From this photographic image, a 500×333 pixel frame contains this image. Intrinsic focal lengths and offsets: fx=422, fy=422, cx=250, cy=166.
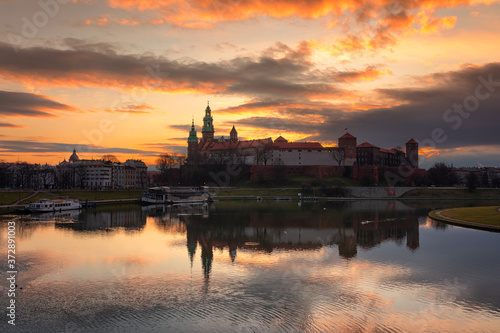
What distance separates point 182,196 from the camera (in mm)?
89188

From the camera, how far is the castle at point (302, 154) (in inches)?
5069

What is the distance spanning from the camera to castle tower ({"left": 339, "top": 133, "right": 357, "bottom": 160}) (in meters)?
130

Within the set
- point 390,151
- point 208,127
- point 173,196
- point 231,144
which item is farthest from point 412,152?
point 173,196

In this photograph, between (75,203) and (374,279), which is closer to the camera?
(374,279)

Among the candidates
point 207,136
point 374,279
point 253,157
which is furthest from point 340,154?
point 374,279

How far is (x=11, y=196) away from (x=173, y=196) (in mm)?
30752

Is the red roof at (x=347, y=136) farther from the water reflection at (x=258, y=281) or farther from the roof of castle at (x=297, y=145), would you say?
the water reflection at (x=258, y=281)

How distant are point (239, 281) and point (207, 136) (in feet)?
473

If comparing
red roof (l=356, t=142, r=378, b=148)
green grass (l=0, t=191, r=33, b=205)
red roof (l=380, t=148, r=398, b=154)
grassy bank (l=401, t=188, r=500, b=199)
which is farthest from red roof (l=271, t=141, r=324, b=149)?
green grass (l=0, t=191, r=33, b=205)

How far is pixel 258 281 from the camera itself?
20.4 m

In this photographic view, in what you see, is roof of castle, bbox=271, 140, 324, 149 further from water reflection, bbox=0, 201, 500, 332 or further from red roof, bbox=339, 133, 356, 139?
water reflection, bbox=0, 201, 500, 332

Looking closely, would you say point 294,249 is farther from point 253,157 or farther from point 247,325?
point 253,157

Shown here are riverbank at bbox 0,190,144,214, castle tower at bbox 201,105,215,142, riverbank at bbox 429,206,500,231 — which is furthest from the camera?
castle tower at bbox 201,105,215,142

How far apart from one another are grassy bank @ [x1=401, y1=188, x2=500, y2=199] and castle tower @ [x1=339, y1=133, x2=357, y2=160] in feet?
98.6
